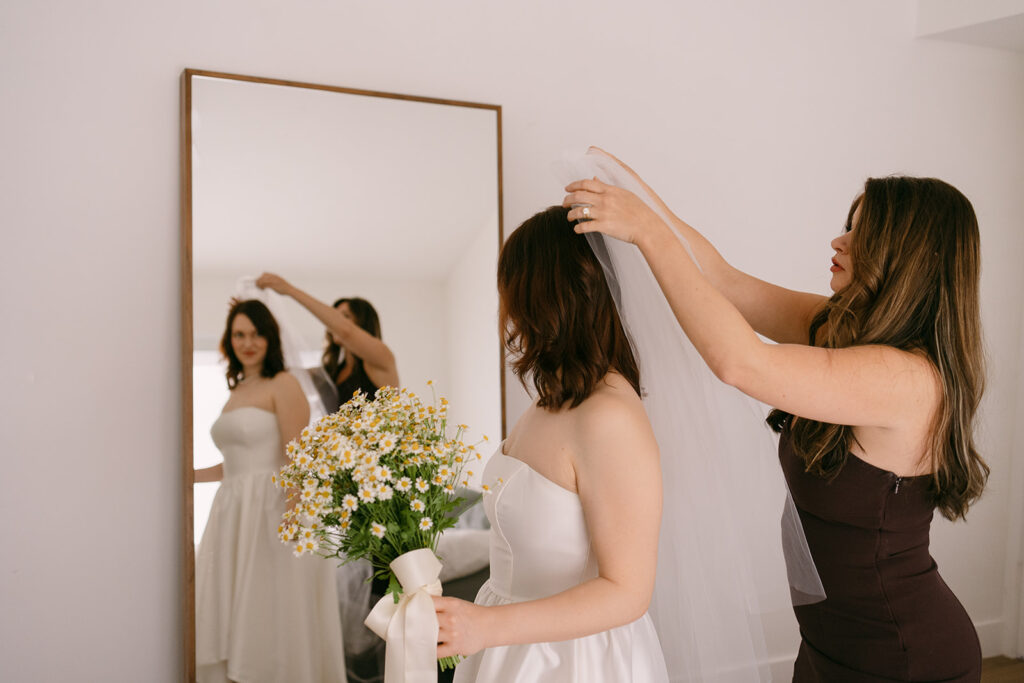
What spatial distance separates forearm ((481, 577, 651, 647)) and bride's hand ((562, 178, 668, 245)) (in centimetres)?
61

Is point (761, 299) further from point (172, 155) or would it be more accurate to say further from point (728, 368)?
point (172, 155)

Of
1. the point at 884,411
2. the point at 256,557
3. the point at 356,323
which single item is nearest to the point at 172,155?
the point at 356,323

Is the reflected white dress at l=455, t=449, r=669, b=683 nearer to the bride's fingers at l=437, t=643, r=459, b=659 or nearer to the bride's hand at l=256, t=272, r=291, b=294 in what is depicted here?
the bride's fingers at l=437, t=643, r=459, b=659

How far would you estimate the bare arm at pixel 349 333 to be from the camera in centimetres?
236

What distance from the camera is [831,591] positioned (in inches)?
67.7

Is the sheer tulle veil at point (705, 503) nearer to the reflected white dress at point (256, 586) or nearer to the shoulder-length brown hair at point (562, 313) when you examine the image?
the shoulder-length brown hair at point (562, 313)

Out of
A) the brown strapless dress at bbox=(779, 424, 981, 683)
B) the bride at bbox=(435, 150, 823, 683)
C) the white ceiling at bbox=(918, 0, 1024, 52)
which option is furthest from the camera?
the white ceiling at bbox=(918, 0, 1024, 52)

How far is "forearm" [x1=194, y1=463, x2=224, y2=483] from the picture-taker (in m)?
2.25

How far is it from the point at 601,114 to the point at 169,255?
1492 millimetres

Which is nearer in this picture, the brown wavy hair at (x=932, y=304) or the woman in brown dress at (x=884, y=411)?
the woman in brown dress at (x=884, y=411)

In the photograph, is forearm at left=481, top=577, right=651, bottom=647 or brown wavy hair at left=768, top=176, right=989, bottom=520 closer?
forearm at left=481, top=577, right=651, bottom=647

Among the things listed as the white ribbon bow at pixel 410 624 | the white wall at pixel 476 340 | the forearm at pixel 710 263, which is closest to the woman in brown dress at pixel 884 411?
the forearm at pixel 710 263

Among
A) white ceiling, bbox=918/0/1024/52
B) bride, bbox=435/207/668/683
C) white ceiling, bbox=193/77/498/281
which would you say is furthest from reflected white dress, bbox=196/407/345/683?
white ceiling, bbox=918/0/1024/52

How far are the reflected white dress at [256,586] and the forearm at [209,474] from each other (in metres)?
A: 0.01
